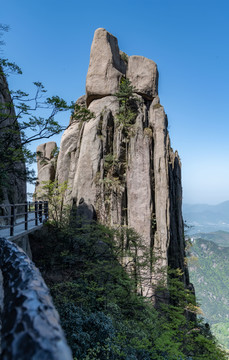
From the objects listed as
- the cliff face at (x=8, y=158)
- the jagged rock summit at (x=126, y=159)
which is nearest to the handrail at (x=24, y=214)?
the cliff face at (x=8, y=158)

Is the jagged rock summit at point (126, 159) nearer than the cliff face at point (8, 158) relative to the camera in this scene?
No

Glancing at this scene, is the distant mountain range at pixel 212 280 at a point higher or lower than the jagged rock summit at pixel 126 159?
lower

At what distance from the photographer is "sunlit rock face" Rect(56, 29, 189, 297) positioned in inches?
687

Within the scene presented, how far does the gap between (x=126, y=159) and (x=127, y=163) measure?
1.38 ft

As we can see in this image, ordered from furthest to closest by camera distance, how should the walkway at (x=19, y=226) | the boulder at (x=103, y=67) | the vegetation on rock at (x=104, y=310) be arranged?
the boulder at (x=103, y=67), the walkway at (x=19, y=226), the vegetation on rock at (x=104, y=310)

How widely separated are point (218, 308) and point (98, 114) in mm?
150291

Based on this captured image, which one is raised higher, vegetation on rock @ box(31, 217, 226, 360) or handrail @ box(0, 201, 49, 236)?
handrail @ box(0, 201, 49, 236)

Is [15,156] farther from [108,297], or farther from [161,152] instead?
[161,152]

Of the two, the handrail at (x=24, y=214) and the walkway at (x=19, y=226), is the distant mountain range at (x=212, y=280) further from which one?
the walkway at (x=19, y=226)

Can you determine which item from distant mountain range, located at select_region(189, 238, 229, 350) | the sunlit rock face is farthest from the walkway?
distant mountain range, located at select_region(189, 238, 229, 350)

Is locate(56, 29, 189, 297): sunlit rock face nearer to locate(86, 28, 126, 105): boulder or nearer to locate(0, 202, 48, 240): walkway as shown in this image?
locate(86, 28, 126, 105): boulder

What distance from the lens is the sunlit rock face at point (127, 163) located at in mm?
17438

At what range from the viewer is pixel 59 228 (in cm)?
1464


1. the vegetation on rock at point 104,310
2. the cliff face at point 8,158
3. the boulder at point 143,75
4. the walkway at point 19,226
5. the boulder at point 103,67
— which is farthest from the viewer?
the boulder at point 143,75
